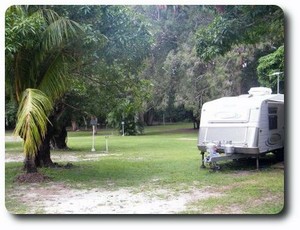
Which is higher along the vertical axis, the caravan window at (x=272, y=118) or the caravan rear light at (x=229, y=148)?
the caravan window at (x=272, y=118)

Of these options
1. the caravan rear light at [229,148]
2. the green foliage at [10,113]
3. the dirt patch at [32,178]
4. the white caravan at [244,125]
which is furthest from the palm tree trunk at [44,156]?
the caravan rear light at [229,148]

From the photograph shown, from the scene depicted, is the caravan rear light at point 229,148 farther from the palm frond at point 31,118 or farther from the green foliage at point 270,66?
the palm frond at point 31,118

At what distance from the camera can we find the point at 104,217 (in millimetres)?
3902

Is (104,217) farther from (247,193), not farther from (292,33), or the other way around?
(292,33)

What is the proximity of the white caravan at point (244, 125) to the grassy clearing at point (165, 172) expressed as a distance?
157mm

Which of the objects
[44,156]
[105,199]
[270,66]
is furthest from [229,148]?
[44,156]

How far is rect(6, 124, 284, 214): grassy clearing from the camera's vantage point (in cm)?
396

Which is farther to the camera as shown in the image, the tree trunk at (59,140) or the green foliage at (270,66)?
the tree trunk at (59,140)

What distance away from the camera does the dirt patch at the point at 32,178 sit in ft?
14.0

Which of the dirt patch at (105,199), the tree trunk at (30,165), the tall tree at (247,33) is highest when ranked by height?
the tall tree at (247,33)

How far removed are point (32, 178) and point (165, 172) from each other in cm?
132

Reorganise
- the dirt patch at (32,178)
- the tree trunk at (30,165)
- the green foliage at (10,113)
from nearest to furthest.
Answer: the green foliage at (10,113) < the dirt patch at (32,178) < the tree trunk at (30,165)

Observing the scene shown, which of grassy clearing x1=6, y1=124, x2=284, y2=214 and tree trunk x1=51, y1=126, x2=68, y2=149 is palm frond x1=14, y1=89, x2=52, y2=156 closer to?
grassy clearing x1=6, y1=124, x2=284, y2=214
